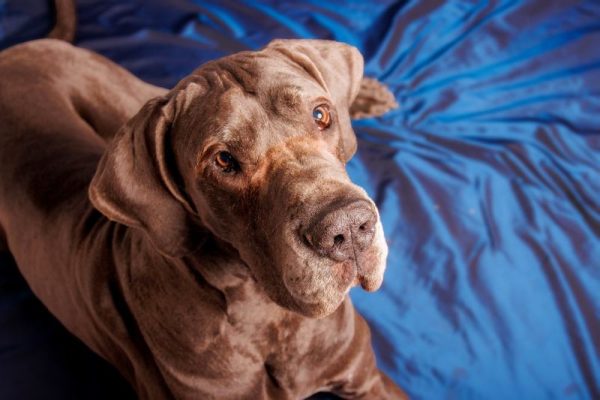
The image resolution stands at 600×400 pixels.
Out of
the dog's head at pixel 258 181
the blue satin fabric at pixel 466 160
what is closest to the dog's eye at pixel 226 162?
the dog's head at pixel 258 181

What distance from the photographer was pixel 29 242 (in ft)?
7.74

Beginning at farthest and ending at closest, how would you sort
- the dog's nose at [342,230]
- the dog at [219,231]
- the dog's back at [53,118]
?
the dog's back at [53,118] < the dog at [219,231] < the dog's nose at [342,230]

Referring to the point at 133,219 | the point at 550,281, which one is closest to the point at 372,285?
the point at 133,219

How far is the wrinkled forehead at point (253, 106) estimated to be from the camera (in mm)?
1533

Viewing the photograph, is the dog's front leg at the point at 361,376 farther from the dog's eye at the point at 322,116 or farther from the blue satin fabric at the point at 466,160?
the dog's eye at the point at 322,116

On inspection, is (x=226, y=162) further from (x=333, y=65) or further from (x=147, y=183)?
(x=333, y=65)

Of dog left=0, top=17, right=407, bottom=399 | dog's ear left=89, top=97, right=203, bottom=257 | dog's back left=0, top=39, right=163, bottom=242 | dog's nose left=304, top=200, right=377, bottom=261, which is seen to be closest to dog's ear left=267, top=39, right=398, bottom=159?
dog left=0, top=17, right=407, bottom=399

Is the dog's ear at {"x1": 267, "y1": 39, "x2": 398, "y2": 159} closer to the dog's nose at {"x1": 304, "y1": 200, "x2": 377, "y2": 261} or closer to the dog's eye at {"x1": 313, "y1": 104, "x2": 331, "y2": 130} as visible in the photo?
the dog's eye at {"x1": 313, "y1": 104, "x2": 331, "y2": 130}

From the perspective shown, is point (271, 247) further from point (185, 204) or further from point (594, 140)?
point (594, 140)

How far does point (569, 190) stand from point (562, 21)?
4.21ft

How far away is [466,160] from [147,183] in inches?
79.5

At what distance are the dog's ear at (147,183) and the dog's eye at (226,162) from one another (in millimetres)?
204

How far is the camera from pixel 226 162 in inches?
61.3

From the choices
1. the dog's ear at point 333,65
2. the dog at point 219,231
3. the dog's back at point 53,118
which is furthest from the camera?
the dog's back at point 53,118
